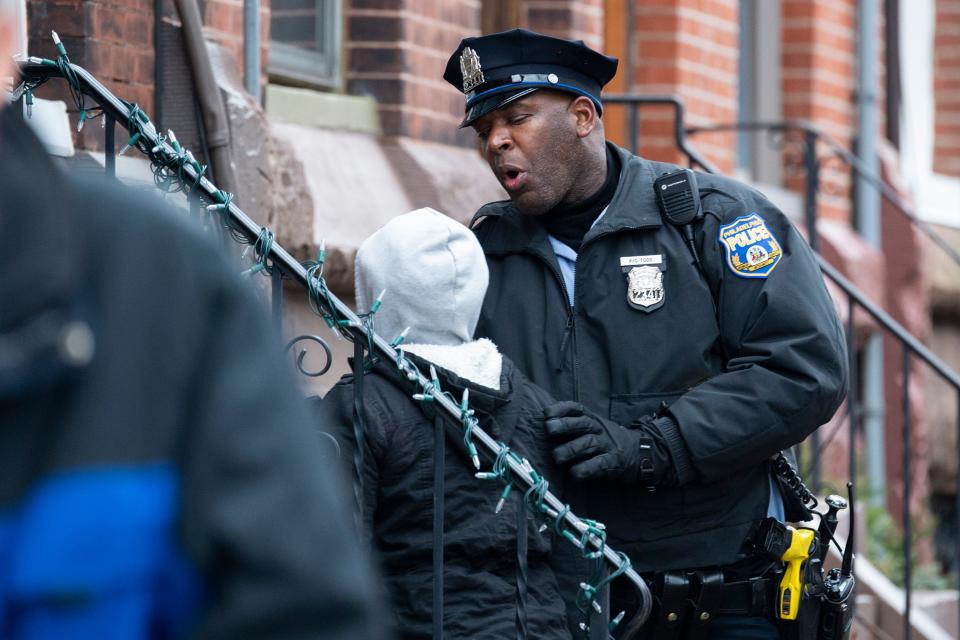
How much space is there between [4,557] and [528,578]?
197 centimetres

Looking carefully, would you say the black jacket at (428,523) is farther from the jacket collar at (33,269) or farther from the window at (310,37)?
the window at (310,37)

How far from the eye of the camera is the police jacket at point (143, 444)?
3.21 feet

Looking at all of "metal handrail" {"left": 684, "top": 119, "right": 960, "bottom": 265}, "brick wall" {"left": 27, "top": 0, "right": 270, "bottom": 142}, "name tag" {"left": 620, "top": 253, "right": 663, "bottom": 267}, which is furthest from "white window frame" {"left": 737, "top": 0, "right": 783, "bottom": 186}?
"name tag" {"left": 620, "top": 253, "right": 663, "bottom": 267}

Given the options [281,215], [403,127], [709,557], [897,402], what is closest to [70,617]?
[709,557]

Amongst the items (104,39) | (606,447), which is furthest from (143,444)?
(104,39)

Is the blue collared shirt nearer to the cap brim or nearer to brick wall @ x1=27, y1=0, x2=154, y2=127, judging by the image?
the cap brim

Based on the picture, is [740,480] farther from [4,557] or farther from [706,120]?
[706,120]

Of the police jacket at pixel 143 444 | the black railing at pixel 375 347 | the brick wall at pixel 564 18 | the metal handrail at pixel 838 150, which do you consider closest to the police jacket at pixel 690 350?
the black railing at pixel 375 347

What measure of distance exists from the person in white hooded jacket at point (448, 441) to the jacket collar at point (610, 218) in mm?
303

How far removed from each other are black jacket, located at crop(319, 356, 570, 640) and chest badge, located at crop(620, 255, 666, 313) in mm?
376

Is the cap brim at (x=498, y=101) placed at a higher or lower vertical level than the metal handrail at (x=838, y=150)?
higher

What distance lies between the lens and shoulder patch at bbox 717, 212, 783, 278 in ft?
10.4

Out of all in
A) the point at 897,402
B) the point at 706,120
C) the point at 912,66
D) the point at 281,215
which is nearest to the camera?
the point at 281,215

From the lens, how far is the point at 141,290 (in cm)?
103
